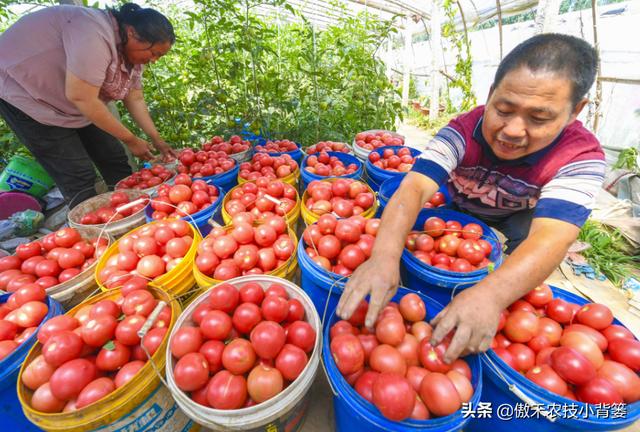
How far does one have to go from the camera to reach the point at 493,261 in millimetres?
2057

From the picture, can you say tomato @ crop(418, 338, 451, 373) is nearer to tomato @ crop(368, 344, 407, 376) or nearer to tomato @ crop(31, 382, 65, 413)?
tomato @ crop(368, 344, 407, 376)

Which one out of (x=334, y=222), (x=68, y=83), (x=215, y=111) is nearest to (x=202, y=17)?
(x=215, y=111)

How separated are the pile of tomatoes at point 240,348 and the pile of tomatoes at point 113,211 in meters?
1.67

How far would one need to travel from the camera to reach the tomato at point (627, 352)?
4.66 feet

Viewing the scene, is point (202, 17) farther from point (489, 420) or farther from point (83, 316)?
point (489, 420)

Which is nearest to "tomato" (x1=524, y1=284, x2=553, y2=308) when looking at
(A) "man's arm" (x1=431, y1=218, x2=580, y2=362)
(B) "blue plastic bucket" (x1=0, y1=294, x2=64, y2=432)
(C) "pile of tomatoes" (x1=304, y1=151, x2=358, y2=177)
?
(A) "man's arm" (x1=431, y1=218, x2=580, y2=362)

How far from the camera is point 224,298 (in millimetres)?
1625

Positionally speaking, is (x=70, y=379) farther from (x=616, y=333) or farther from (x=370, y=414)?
(x=616, y=333)

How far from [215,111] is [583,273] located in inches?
221

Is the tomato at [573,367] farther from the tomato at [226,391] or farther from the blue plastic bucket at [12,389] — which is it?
the blue plastic bucket at [12,389]

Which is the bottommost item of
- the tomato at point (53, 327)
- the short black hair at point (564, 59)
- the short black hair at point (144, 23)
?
the tomato at point (53, 327)

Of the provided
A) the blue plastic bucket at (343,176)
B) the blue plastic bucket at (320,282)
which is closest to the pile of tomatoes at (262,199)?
the blue plastic bucket at (343,176)

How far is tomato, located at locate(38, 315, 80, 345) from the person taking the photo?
4.96ft

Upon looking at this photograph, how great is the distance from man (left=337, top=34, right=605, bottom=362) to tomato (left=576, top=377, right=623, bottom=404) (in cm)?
51
